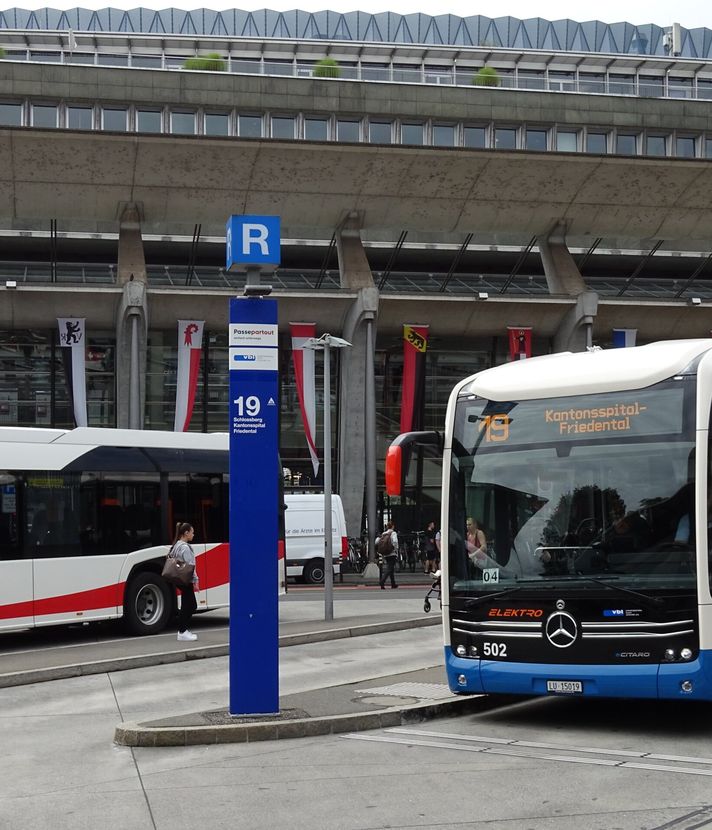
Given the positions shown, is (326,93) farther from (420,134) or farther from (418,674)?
(418,674)

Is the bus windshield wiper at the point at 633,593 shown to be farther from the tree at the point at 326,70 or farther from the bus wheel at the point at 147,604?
the tree at the point at 326,70

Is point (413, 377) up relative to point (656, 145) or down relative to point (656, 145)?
down

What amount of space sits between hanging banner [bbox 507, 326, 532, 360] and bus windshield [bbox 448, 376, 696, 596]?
30.6m

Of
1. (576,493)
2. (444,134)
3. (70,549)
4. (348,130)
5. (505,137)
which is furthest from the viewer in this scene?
(505,137)

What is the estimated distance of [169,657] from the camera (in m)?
16.1

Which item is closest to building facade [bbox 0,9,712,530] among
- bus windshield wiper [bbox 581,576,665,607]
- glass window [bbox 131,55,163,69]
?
glass window [bbox 131,55,163,69]

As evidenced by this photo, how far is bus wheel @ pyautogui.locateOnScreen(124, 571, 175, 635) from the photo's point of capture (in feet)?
61.1

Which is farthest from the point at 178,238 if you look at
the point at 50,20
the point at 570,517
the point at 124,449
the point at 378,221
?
the point at 50,20

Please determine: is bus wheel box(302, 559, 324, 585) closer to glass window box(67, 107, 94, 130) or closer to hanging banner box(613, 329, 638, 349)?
hanging banner box(613, 329, 638, 349)

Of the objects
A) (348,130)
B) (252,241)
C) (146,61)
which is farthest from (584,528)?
(146,61)

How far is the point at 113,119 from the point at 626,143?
18299 millimetres

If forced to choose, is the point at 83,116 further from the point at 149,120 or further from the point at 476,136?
the point at 476,136

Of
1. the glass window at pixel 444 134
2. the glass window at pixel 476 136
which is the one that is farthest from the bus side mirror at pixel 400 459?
the glass window at pixel 476 136

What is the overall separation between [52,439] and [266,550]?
8545 mm
